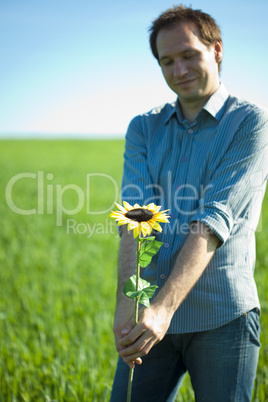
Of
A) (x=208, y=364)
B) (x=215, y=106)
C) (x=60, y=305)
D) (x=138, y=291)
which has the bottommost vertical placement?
(x=60, y=305)

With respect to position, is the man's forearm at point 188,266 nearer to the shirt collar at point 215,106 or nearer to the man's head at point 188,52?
the shirt collar at point 215,106

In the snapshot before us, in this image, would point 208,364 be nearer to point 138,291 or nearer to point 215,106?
point 138,291

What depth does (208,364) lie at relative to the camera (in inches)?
64.5

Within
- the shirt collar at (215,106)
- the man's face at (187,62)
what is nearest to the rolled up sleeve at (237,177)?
the shirt collar at (215,106)

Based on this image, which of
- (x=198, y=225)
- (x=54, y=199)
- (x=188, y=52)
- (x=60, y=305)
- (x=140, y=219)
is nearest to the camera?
(x=140, y=219)

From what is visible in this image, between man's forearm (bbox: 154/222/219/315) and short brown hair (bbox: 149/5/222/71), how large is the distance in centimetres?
88

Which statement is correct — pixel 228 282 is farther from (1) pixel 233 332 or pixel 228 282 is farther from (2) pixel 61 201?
(2) pixel 61 201

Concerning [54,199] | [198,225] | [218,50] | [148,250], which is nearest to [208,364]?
[198,225]

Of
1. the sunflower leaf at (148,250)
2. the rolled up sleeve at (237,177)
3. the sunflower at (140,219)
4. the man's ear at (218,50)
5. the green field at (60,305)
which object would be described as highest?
the man's ear at (218,50)

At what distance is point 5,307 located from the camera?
414 cm

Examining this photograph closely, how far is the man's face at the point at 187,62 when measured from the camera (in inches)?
68.2

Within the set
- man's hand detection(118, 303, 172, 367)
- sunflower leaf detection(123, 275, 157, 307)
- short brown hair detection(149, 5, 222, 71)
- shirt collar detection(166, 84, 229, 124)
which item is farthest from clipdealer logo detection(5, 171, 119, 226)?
sunflower leaf detection(123, 275, 157, 307)

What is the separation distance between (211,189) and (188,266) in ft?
1.12

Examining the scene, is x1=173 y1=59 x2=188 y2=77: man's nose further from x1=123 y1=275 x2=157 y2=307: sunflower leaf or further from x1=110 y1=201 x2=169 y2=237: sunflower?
x1=123 y1=275 x2=157 y2=307: sunflower leaf
